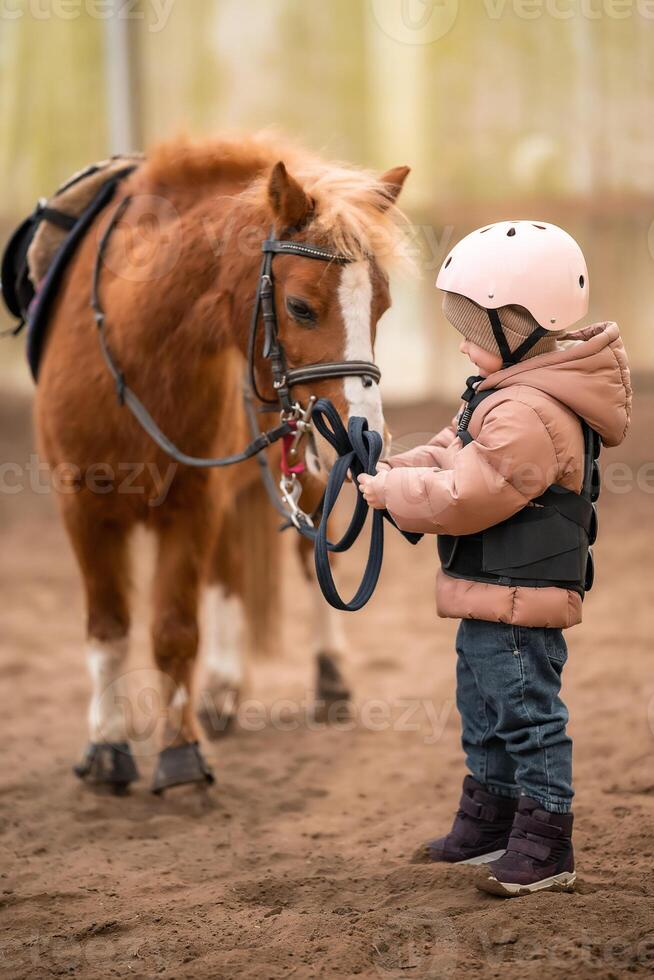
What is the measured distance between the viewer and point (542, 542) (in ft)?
7.20

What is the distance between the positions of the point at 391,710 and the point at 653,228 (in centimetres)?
382

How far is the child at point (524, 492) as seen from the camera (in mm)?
2133

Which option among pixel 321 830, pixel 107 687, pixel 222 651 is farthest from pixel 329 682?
pixel 321 830

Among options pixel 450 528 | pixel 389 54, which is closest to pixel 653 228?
pixel 389 54

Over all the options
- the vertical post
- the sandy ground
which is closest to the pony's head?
the sandy ground

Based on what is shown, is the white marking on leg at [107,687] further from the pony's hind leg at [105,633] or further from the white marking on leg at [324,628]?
the white marking on leg at [324,628]

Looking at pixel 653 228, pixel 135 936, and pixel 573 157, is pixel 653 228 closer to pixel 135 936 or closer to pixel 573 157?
pixel 573 157

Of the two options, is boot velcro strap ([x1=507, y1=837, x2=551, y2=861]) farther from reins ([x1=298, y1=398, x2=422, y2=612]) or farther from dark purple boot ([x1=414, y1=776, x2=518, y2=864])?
reins ([x1=298, y1=398, x2=422, y2=612])

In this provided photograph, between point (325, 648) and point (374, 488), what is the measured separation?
2109mm

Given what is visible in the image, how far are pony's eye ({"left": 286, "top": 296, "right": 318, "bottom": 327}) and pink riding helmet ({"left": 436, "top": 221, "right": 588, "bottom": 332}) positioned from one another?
412mm

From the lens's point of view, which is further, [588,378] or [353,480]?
[353,480]

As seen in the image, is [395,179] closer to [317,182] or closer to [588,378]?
[317,182]

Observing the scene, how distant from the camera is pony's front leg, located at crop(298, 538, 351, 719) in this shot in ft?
13.8

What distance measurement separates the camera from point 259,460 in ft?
11.2
